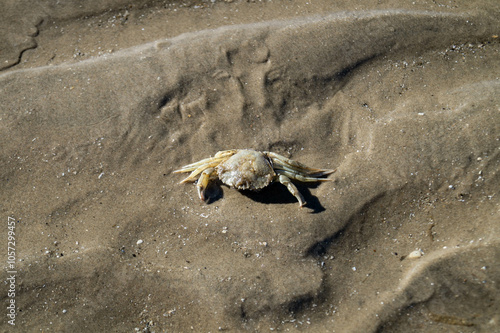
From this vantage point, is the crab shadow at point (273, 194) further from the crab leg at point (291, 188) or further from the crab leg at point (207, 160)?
the crab leg at point (207, 160)

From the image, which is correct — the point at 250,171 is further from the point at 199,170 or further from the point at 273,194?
the point at 199,170

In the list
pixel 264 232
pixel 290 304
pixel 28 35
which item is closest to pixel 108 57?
pixel 28 35

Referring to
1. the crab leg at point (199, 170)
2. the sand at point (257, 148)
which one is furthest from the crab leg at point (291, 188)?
the crab leg at point (199, 170)

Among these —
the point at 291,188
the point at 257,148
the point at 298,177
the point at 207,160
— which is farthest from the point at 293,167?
the point at 207,160

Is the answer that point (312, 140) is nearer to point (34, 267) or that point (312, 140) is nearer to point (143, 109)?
point (143, 109)

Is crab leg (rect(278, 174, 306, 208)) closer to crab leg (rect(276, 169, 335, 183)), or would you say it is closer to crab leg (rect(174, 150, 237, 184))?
crab leg (rect(276, 169, 335, 183))

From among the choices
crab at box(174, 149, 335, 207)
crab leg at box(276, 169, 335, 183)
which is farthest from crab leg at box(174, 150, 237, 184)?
crab leg at box(276, 169, 335, 183)
